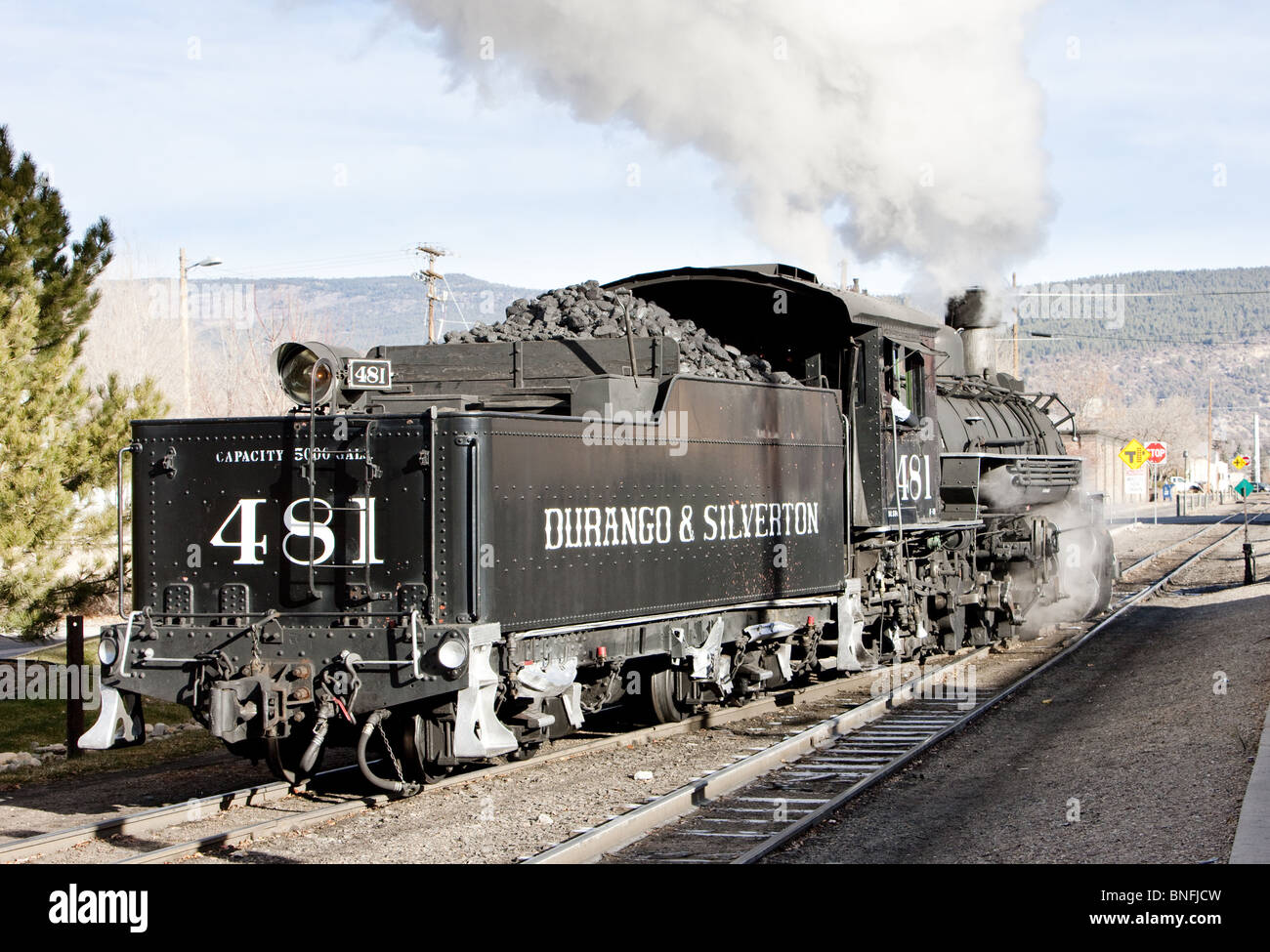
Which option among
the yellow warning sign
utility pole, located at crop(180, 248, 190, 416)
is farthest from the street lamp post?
the yellow warning sign

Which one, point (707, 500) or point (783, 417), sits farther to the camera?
point (783, 417)

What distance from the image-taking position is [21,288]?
1225 centimetres

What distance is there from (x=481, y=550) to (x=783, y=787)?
2.76m

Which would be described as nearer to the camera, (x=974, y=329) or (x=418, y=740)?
(x=418, y=740)

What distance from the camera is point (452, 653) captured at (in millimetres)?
7480

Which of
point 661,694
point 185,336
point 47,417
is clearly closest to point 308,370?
point 661,694

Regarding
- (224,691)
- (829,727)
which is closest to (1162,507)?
(829,727)

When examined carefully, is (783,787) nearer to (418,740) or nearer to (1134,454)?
(418,740)

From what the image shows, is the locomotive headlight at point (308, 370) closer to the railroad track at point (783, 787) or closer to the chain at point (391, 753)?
the chain at point (391, 753)

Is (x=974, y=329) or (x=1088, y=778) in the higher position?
(x=974, y=329)

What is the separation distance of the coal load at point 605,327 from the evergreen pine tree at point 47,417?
4.58 meters

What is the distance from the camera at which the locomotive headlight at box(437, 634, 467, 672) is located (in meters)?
7.45
